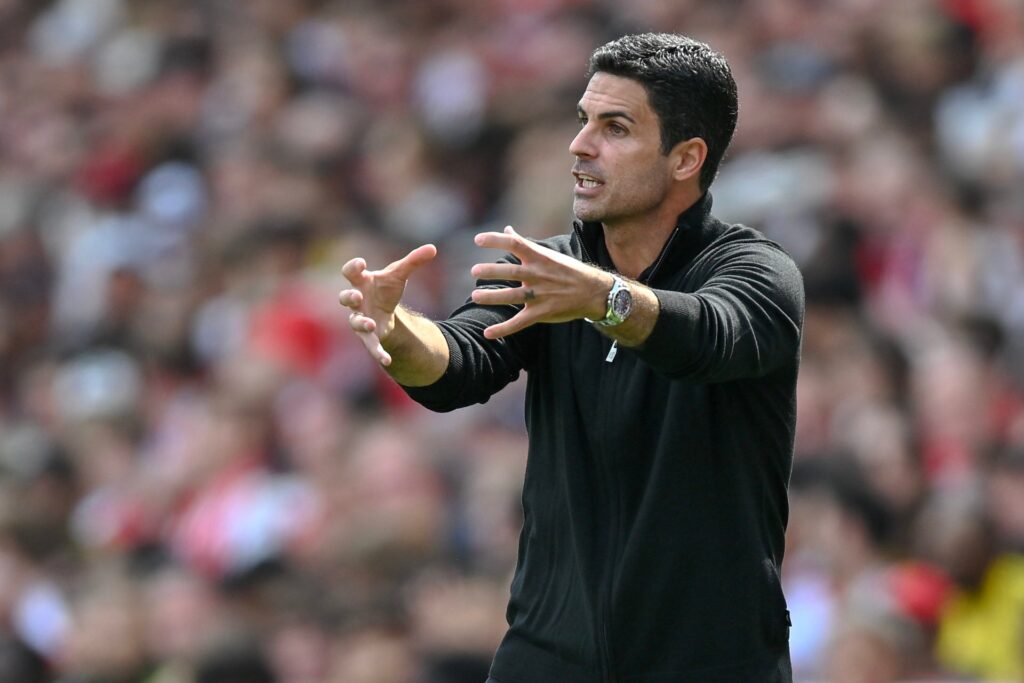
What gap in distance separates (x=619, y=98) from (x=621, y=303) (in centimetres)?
61

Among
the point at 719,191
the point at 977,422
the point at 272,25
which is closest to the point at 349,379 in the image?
the point at 719,191

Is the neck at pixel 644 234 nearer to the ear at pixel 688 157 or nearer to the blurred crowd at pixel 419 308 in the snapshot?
the ear at pixel 688 157

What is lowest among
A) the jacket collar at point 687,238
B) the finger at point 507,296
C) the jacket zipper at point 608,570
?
the jacket zipper at point 608,570

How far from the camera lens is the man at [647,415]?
3.49 metres

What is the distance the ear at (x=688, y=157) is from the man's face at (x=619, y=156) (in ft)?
0.10

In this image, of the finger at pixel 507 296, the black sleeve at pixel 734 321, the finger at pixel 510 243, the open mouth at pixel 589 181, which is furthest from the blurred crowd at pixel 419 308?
the finger at pixel 510 243

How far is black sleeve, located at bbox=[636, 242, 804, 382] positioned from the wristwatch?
58mm

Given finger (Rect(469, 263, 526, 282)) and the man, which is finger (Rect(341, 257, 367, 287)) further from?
finger (Rect(469, 263, 526, 282))

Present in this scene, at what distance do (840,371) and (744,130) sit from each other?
1.77 m

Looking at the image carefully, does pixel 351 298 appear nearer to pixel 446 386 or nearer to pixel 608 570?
pixel 446 386

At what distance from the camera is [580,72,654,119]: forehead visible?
11.9ft

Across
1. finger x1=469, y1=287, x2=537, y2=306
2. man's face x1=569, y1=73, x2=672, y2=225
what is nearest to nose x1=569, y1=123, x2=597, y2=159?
man's face x1=569, y1=73, x2=672, y2=225

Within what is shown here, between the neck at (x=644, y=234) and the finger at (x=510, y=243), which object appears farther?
the neck at (x=644, y=234)

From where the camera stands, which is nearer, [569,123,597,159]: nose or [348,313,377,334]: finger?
[348,313,377,334]: finger
